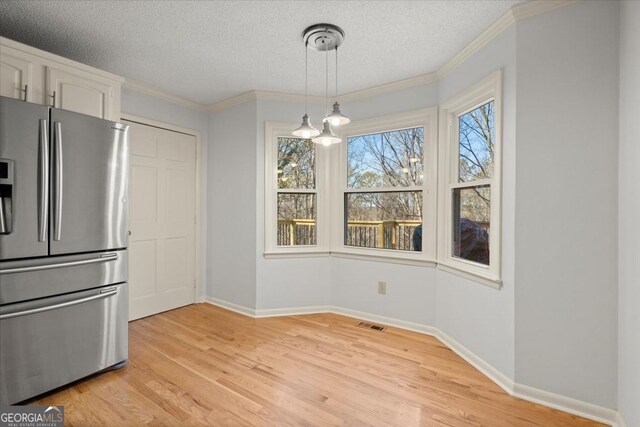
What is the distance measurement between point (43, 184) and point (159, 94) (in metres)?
2.02

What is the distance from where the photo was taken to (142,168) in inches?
140

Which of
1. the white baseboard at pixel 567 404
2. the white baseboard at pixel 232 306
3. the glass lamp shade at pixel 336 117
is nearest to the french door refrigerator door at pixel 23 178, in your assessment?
the glass lamp shade at pixel 336 117

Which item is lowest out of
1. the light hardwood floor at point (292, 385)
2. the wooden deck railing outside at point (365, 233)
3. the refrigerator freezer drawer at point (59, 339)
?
the light hardwood floor at point (292, 385)

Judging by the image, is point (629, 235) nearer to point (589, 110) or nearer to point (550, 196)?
point (550, 196)

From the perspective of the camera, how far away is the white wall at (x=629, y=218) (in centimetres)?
163

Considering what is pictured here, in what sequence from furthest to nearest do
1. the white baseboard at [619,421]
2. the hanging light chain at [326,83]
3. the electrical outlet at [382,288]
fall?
1. the electrical outlet at [382,288]
2. the hanging light chain at [326,83]
3. the white baseboard at [619,421]

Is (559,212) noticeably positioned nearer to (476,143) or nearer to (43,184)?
(476,143)

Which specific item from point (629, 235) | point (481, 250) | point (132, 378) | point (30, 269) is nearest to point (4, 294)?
point (30, 269)

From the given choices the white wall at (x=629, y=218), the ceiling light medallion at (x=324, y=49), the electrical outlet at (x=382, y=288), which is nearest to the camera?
the white wall at (x=629, y=218)

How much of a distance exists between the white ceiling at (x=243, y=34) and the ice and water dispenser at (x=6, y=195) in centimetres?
114

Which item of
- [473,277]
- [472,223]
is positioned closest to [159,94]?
[472,223]

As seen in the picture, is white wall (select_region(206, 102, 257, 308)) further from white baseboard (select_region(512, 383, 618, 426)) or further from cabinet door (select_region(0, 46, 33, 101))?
white baseboard (select_region(512, 383, 618, 426))

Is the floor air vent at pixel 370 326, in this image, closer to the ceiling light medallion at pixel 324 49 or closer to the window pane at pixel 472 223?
the window pane at pixel 472 223

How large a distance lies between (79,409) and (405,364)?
2266 millimetres
